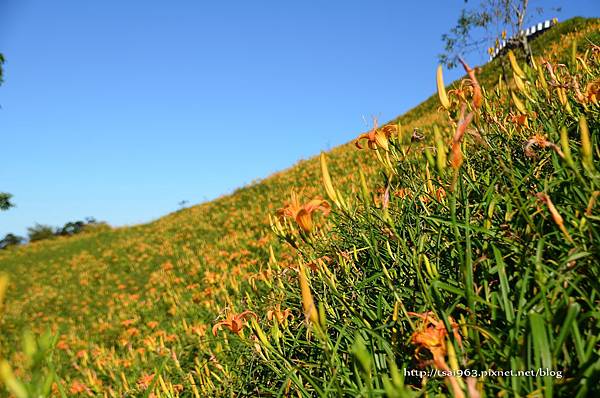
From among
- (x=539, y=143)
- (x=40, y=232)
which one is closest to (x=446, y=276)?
(x=539, y=143)

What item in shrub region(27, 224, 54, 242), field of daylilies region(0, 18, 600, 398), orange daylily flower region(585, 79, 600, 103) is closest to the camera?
field of daylilies region(0, 18, 600, 398)

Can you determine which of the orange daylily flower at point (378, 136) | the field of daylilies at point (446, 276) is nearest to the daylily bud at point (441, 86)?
the field of daylilies at point (446, 276)

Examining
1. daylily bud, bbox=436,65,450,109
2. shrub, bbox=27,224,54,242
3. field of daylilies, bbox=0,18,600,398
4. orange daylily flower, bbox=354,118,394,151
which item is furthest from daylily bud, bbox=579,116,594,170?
shrub, bbox=27,224,54,242

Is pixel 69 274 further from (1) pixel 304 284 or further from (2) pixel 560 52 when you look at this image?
(2) pixel 560 52

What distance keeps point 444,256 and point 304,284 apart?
691 millimetres

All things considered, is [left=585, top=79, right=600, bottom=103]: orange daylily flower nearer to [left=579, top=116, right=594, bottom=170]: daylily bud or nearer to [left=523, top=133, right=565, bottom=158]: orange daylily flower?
[left=523, top=133, right=565, bottom=158]: orange daylily flower

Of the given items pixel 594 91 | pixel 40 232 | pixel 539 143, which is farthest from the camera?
pixel 40 232

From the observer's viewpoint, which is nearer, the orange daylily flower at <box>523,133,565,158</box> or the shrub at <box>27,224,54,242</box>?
the orange daylily flower at <box>523,133,565,158</box>

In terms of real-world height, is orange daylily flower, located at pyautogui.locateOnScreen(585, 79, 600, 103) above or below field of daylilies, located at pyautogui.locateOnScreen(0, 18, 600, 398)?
above

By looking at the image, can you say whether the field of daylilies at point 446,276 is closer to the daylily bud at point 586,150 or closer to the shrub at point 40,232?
the daylily bud at point 586,150

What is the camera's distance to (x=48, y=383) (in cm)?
53

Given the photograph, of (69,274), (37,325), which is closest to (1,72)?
(69,274)

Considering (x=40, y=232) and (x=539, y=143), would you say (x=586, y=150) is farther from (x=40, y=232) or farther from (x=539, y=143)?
(x=40, y=232)

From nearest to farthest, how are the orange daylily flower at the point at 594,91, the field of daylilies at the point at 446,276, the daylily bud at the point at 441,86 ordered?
1. the field of daylilies at the point at 446,276
2. the daylily bud at the point at 441,86
3. the orange daylily flower at the point at 594,91
